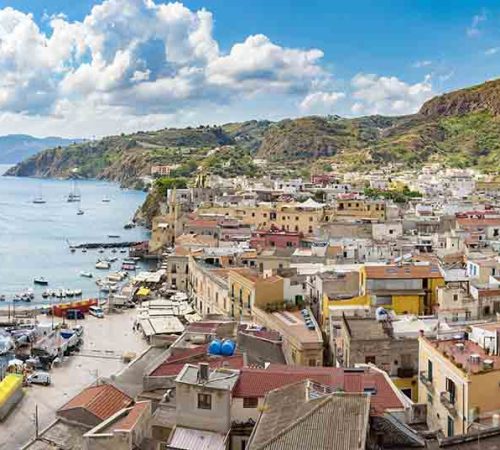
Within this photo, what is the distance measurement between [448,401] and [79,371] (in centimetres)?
2095

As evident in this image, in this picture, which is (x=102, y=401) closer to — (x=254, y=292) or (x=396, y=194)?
(x=254, y=292)

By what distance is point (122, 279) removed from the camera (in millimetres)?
67625

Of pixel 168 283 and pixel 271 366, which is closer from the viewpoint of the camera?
pixel 271 366

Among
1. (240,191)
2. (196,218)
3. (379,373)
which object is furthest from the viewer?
(240,191)

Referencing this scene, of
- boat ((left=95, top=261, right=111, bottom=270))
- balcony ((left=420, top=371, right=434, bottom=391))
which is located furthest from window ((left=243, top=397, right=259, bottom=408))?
boat ((left=95, top=261, right=111, bottom=270))

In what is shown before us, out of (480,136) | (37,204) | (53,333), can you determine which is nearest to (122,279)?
(53,333)

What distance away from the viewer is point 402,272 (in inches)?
1257

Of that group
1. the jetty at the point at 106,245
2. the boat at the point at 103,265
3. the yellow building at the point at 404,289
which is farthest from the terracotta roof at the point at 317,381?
the jetty at the point at 106,245

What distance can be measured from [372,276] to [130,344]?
1548 centimetres

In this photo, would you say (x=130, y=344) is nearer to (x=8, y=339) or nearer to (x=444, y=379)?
(x=8, y=339)

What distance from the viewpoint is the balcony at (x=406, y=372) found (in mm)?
24688

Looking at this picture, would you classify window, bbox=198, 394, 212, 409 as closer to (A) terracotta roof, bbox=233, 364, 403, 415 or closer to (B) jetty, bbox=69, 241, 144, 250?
(A) terracotta roof, bbox=233, 364, 403, 415

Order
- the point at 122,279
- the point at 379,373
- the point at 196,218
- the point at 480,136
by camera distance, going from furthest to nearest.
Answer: the point at 480,136, the point at 196,218, the point at 122,279, the point at 379,373

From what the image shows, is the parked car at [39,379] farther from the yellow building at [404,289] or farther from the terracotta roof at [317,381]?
the terracotta roof at [317,381]
